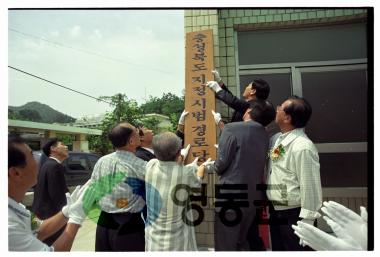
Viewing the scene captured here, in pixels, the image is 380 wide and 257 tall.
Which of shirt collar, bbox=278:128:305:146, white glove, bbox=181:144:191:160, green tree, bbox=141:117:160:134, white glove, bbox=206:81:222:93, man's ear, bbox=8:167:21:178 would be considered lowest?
man's ear, bbox=8:167:21:178

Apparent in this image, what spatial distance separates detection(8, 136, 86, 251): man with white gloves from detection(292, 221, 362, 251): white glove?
1.56m

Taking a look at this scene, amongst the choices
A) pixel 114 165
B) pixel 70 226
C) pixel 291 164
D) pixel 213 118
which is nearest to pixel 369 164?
pixel 291 164

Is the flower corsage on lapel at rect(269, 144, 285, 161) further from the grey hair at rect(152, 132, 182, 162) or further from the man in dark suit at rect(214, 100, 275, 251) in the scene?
the grey hair at rect(152, 132, 182, 162)

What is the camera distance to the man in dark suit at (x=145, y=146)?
270 cm

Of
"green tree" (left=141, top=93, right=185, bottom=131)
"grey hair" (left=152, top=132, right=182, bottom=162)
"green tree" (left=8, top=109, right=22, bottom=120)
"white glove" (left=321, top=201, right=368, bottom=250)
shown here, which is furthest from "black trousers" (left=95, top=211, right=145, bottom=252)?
"white glove" (left=321, top=201, right=368, bottom=250)

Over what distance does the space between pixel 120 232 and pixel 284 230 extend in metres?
1.41

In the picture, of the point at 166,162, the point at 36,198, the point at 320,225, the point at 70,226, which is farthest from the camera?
the point at 320,225

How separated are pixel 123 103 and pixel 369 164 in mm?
2335

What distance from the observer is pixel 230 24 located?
348 centimetres

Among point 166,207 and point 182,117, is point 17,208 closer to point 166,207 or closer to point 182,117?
point 166,207

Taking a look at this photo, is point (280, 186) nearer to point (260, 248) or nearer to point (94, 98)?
point (260, 248)

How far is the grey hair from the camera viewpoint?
7.61ft

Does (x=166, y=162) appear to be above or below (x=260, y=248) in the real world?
above

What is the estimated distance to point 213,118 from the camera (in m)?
3.05
